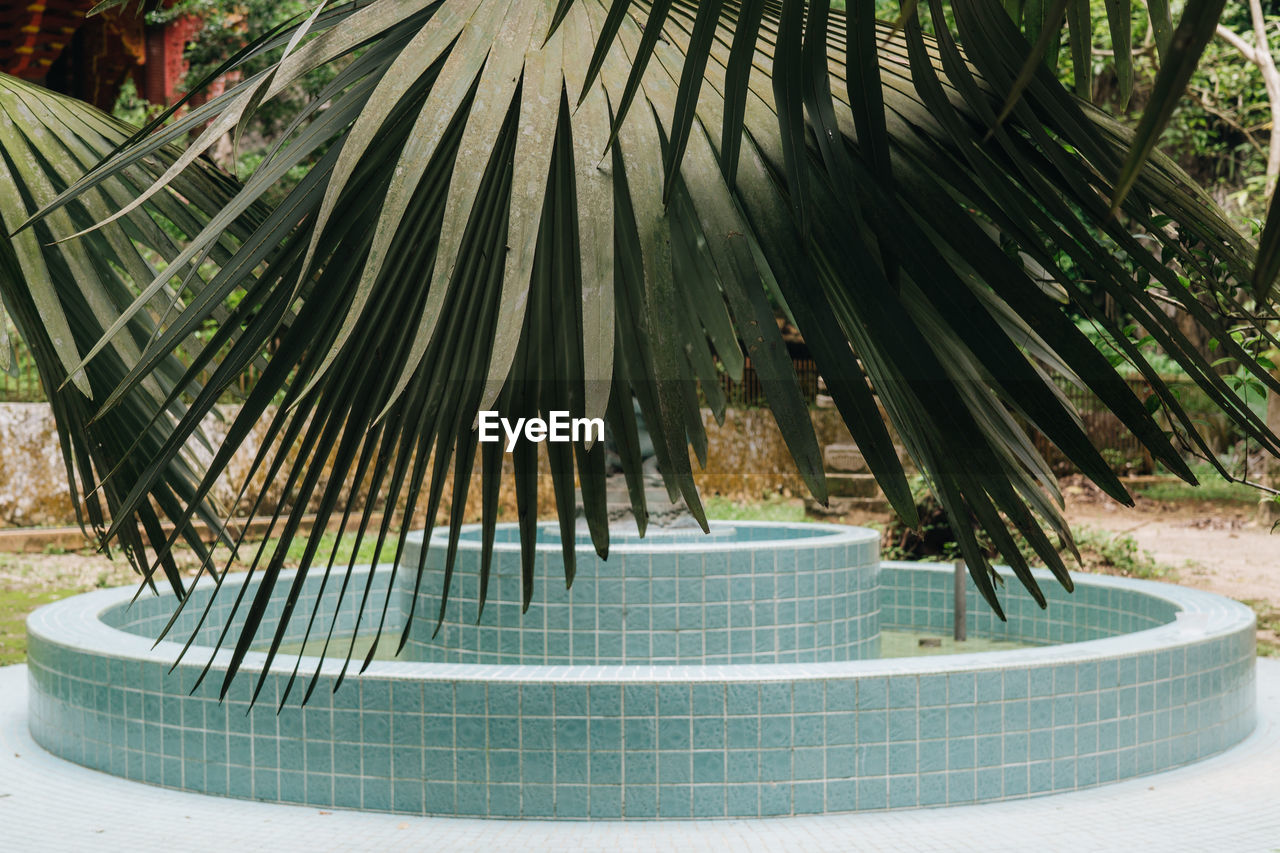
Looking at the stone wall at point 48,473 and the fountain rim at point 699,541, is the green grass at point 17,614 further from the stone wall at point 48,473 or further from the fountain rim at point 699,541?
the fountain rim at point 699,541

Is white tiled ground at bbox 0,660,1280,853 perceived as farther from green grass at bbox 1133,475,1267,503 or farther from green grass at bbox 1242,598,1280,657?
green grass at bbox 1133,475,1267,503

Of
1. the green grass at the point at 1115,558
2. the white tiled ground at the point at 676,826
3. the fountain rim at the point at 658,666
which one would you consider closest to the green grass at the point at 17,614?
the fountain rim at the point at 658,666

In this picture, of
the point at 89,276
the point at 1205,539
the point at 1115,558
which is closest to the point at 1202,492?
the point at 1205,539

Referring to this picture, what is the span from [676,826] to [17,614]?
22.2 feet

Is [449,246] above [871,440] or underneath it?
above

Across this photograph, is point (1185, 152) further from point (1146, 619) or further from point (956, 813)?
point (956, 813)

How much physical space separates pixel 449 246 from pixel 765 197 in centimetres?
32

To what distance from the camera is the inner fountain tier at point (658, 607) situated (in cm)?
631

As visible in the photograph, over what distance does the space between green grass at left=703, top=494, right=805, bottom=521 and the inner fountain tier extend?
6945 mm

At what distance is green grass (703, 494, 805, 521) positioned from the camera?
1406cm

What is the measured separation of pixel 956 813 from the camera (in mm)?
4410

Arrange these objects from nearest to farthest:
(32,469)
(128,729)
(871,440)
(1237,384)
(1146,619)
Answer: (871,440) < (1237,384) < (128,729) < (1146,619) < (32,469)

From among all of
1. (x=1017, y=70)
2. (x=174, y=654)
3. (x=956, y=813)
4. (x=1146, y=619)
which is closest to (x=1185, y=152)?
(x=1146, y=619)

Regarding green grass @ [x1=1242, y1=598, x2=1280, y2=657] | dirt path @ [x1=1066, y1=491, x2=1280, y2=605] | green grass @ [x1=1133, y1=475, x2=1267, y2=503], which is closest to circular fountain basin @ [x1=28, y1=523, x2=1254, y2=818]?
green grass @ [x1=1242, y1=598, x2=1280, y2=657]
